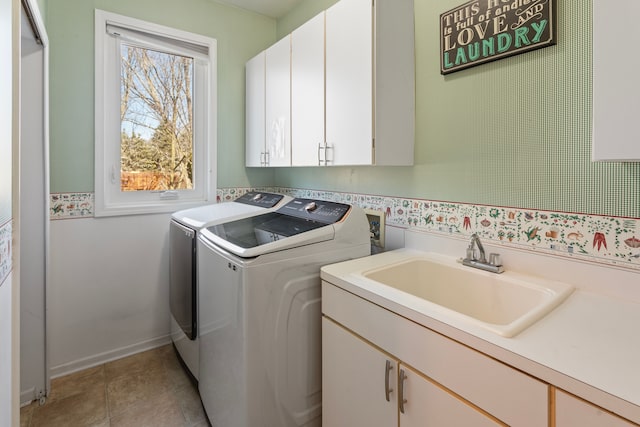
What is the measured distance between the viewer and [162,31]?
2.24 m

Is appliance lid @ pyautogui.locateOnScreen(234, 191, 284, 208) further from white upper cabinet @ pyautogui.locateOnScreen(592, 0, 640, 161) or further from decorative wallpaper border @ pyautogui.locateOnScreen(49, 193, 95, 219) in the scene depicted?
white upper cabinet @ pyautogui.locateOnScreen(592, 0, 640, 161)

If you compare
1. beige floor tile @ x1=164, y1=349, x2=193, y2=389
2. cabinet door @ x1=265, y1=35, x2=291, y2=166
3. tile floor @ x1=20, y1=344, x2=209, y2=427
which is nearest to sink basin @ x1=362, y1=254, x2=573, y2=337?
cabinet door @ x1=265, y1=35, x2=291, y2=166

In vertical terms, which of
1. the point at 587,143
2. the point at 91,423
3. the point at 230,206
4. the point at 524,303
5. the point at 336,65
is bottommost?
the point at 91,423

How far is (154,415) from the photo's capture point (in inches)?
68.6

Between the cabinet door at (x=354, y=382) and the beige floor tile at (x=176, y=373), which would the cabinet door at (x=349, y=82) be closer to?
the cabinet door at (x=354, y=382)

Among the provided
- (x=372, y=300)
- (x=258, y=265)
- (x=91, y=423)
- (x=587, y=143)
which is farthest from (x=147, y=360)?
(x=587, y=143)

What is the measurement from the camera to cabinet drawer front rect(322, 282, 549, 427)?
2.45 feet

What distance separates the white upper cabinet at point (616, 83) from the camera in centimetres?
77

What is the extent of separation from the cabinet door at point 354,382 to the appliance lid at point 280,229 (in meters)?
0.37

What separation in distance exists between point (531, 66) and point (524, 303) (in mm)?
910

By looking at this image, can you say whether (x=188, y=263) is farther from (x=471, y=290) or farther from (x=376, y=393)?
(x=471, y=290)

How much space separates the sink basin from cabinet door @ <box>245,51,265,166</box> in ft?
4.41

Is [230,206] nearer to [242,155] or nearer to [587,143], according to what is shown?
[242,155]

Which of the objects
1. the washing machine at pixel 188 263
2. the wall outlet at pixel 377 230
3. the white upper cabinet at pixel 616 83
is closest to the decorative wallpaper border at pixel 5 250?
the washing machine at pixel 188 263
